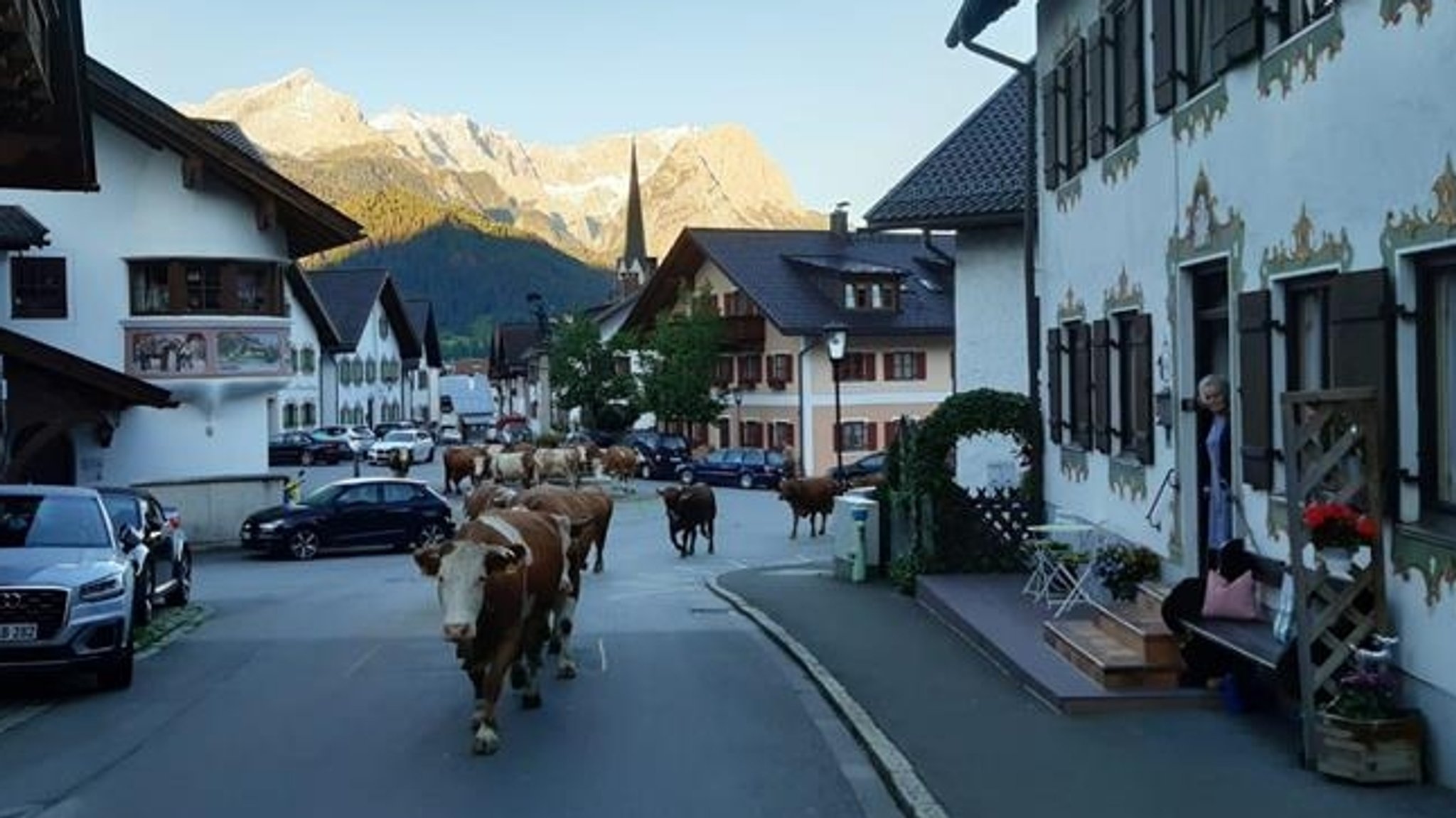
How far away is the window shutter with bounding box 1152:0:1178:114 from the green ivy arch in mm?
6458

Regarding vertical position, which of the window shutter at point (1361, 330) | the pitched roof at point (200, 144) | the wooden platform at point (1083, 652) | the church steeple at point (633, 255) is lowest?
the wooden platform at point (1083, 652)

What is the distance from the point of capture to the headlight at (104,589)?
1382 centimetres

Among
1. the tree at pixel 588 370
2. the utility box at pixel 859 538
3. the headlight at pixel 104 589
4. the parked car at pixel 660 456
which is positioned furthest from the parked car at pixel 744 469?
the headlight at pixel 104 589

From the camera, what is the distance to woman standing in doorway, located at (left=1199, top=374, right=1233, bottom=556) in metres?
12.7

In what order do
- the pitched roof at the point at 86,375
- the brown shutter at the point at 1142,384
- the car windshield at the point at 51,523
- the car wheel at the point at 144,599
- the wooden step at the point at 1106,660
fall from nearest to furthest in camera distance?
the wooden step at the point at 1106,660 → the car windshield at the point at 51,523 → the brown shutter at the point at 1142,384 → the car wheel at the point at 144,599 → the pitched roof at the point at 86,375

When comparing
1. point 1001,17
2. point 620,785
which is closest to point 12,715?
point 620,785

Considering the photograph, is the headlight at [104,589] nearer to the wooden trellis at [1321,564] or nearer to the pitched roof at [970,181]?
the wooden trellis at [1321,564]

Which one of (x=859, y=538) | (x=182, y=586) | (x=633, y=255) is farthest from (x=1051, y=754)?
(x=633, y=255)

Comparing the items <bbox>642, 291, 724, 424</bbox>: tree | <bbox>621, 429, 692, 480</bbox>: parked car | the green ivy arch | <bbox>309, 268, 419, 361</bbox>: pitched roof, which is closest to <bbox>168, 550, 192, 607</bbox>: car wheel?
the green ivy arch

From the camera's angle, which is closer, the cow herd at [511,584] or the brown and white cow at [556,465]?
the cow herd at [511,584]

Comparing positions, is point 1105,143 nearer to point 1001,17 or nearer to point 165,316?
point 1001,17

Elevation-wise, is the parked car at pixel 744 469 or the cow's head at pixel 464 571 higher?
the cow's head at pixel 464 571

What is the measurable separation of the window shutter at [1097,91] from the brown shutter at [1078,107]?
235 mm

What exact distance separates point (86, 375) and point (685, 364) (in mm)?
38144
